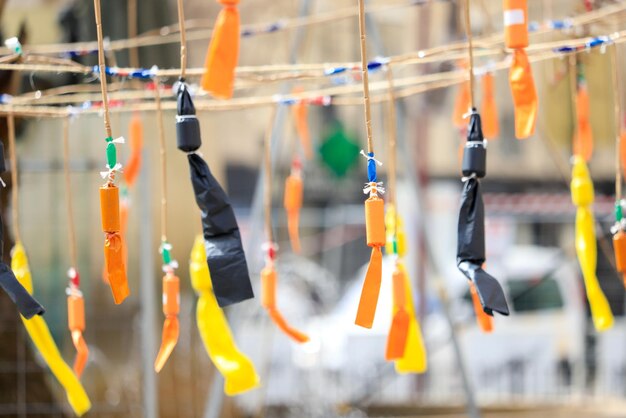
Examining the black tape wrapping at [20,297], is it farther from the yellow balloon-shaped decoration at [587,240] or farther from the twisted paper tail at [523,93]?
the yellow balloon-shaped decoration at [587,240]

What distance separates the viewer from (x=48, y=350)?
8.09 feet

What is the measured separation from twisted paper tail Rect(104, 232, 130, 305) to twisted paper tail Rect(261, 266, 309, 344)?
704mm

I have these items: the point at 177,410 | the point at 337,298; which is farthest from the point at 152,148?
the point at 337,298

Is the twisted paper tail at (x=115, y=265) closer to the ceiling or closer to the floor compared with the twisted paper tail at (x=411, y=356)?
closer to the ceiling

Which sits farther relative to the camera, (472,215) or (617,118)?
(617,118)

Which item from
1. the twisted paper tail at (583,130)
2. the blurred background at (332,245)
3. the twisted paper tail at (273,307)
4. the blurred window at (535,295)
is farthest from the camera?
the blurred window at (535,295)

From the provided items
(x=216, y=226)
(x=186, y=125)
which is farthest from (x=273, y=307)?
(x=186, y=125)

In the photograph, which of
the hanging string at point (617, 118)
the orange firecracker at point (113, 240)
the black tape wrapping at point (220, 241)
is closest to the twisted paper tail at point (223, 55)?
the black tape wrapping at point (220, 241)

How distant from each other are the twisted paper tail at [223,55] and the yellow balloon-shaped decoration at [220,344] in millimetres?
614

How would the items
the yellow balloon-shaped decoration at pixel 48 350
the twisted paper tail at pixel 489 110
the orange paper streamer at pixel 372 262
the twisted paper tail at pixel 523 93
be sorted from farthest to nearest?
the twisted paper tail at pixel 489 110, the yellow balloon-shaped decoration at pixel 48 350, the twisted paper tail at pixel 523 93, the orange paper streamer at pixel 372 262

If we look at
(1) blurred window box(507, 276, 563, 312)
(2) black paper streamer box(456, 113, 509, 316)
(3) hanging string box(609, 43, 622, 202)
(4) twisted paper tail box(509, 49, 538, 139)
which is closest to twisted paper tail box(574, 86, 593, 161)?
(3) hanging string box(609, 43, 622, 202)

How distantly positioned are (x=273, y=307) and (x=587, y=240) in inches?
35.5

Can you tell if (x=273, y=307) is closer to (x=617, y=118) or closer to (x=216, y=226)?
(x=216, y=226)

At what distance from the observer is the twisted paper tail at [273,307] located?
2598mm
